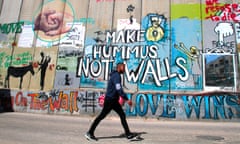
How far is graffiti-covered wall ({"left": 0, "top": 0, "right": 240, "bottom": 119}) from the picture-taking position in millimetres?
13688

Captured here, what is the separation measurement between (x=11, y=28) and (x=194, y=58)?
41.8ft

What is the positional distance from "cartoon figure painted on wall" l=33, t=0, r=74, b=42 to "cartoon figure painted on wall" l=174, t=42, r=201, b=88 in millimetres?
7314

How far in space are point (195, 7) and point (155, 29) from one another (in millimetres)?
2767

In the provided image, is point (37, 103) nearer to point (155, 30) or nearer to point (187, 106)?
point (155, 30)

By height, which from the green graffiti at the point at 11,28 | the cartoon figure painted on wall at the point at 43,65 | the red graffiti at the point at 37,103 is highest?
the green graffiti at the point at 11,28

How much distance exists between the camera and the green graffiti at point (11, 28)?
18188 millimetres

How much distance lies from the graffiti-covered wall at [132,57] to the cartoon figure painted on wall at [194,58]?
55mm

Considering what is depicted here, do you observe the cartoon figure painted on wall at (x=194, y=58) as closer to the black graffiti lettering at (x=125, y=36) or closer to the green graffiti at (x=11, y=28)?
the black graffiti lettering at (x=125, y=36)

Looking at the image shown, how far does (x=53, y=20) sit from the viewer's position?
17516 millimetres

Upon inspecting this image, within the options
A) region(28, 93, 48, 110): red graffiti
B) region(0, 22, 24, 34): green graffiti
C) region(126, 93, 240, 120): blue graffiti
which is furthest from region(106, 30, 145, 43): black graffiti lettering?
region(0, 22, 24, 34): green graffiti

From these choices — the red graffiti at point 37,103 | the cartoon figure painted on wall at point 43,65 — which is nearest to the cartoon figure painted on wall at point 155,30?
the cartoon figure painted on wall at point 43,65

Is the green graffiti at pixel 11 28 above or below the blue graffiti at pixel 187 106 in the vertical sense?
above

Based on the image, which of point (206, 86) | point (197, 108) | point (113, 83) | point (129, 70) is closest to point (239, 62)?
point (206, 86)

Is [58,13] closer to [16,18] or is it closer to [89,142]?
[16,18]
